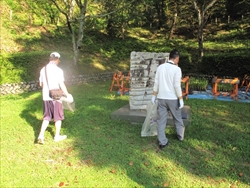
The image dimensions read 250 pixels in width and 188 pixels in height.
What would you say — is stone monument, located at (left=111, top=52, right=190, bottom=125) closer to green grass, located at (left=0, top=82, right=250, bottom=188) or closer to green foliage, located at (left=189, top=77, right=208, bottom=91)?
green grass, located at (left=0, top=82, right=250, bottom=188)

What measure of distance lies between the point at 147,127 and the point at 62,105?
6.27 feet

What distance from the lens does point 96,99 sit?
9.02 meters

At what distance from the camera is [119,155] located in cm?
464

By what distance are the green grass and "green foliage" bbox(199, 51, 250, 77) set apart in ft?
19.4

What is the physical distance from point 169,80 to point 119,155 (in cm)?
170

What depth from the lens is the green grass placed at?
12.7ft

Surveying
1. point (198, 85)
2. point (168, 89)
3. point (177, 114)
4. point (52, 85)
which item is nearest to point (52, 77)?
point (52, 85)

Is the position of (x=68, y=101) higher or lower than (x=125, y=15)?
lower

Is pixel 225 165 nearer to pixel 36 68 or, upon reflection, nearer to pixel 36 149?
pixel 36 149

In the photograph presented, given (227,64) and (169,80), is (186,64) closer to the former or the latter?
(227,64)

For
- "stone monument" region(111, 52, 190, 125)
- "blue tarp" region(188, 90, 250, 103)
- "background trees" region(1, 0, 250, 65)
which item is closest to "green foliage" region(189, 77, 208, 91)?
"blue tarp" region(188, 90, 250, 103)

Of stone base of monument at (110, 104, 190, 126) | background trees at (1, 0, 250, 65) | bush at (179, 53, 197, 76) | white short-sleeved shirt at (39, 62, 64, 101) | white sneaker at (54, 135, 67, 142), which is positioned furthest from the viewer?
bush at (179, 53, 197, 76)

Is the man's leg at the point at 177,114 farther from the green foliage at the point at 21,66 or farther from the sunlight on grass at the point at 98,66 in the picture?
the sunlight on grass at the point at 98,66

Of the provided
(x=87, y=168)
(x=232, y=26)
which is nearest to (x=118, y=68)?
(x=87, y=168)
